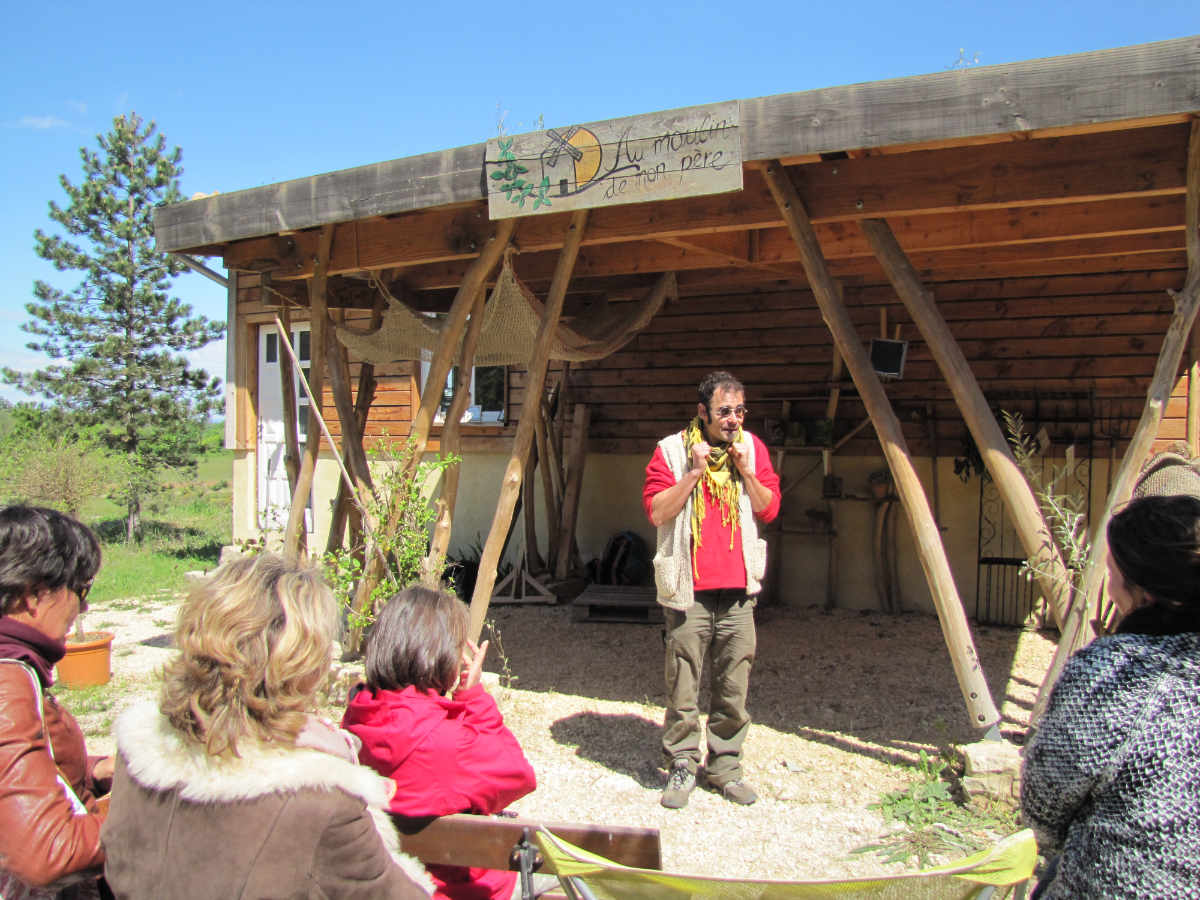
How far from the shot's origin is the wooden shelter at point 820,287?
3398 mm

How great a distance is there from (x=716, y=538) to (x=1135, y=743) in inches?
85.3

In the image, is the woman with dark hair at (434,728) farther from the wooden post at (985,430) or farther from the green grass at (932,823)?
the wooden post at (985,430)

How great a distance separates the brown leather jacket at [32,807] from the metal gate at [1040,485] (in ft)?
19.4

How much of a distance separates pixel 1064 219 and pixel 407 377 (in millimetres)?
6316

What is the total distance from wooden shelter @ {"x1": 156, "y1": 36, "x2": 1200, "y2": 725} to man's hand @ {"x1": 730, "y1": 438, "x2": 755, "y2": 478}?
0.69 m

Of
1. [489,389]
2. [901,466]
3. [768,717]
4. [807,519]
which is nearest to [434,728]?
[901,466]

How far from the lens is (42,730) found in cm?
160

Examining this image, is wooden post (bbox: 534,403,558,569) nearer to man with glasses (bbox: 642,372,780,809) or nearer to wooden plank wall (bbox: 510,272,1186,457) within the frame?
wooden plank wall (bbox: 510,272,1186,457)

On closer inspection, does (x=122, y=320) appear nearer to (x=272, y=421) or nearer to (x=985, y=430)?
(x=272, y=421)

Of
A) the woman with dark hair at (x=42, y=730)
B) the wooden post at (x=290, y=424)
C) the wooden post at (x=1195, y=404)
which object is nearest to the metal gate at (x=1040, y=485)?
the wooden post at (x=1195, y=404)

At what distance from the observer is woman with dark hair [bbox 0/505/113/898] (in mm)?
1513

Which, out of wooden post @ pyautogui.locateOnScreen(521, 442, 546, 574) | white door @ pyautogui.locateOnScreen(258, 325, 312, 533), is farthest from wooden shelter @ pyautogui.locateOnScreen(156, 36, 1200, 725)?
white door @ pyautogui.locateOnScreen(258, 325, 312, 533)

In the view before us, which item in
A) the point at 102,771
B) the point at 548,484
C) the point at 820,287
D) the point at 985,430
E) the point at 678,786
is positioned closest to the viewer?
the point at 102,771

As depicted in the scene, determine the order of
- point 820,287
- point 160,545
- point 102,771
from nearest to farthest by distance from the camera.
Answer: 1. point 102,771
2. point 820,287
3. point 160,545
